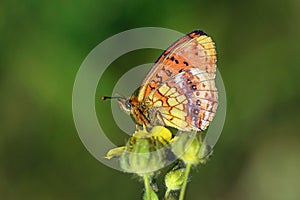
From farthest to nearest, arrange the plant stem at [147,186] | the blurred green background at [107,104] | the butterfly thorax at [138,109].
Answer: the blurred green background at [107,104], the butterfly thorax at [138,109], the plant stem at [147,186]

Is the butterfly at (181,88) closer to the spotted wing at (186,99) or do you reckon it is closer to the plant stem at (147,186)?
the spotted wing at (186,99)

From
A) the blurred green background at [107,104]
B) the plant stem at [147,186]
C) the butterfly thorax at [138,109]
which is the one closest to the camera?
the plant stem at [147,186]

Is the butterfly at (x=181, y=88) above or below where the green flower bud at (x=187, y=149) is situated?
above

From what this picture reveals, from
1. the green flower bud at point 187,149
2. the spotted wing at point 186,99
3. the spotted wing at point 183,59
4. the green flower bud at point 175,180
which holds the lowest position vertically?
the green flower bud at point 175,180

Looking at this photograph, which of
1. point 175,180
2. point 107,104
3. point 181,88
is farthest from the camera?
point 107,104

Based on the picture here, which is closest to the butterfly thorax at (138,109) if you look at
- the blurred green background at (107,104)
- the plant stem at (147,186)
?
the plant stem at (147,186)

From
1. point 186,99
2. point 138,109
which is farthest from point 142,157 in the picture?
point 186,99

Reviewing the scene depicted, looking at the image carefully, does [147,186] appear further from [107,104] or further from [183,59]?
[107,104]
